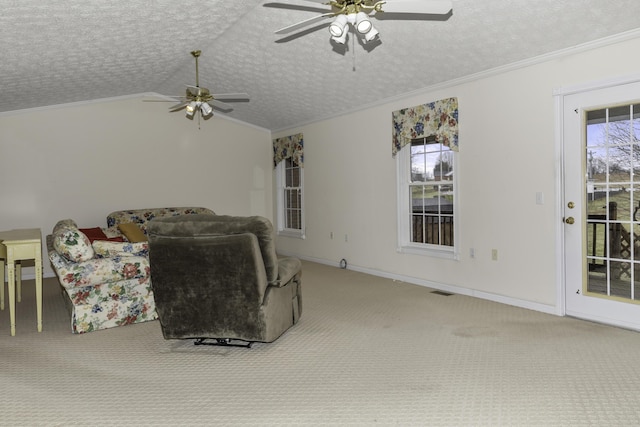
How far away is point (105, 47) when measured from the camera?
4582 millimetres

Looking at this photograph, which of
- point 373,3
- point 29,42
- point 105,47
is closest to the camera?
point 373,3

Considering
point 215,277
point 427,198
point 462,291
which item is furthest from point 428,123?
point 215,277

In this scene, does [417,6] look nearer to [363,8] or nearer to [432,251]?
[363,8]

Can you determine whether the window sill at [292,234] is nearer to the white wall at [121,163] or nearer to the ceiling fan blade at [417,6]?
the white wall at [121,163]

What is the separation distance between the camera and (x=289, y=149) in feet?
26.9

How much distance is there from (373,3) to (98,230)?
4728mm

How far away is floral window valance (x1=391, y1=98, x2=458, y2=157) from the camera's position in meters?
5.09

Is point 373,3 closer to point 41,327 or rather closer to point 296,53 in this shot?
point 296,53

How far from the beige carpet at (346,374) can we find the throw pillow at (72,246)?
0.65 m

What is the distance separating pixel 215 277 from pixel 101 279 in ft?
4.07

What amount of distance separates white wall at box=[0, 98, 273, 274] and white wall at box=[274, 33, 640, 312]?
2639 millimetres

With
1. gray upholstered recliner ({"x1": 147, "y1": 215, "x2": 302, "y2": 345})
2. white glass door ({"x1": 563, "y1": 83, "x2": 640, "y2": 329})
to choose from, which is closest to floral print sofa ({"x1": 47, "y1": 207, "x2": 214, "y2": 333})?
gray upholstered recliner ({"x1": 147, "y1": 215, "x2": 302, "y2": 345})

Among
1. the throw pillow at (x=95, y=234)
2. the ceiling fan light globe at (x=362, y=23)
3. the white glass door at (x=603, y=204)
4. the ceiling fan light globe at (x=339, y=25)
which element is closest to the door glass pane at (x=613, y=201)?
the white glass door at (x=603, y=204)

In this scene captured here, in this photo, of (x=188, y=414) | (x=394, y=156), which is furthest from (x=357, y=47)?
(x=188, y=414)
